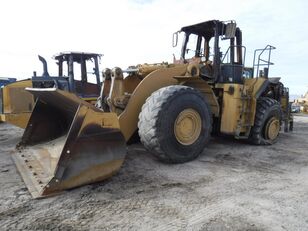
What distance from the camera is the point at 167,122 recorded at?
4.38m

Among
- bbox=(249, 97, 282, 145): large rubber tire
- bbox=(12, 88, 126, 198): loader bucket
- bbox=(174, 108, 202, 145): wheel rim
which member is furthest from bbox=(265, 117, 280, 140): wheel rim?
bbox=(12, 88, 126, 198): loader bucket

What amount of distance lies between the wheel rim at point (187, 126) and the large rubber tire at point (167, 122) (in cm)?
4

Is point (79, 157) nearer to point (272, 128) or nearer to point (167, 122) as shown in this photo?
point (167, 122)

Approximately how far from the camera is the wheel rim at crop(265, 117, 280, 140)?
645cm

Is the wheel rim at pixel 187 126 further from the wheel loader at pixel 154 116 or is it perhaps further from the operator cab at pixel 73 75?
the operator cab at pixel 73 75

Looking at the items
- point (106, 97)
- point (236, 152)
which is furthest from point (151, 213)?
point (236, 152)

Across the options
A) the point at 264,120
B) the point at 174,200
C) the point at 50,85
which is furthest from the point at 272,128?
the point at 50,85

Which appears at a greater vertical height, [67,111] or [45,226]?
[67,111]

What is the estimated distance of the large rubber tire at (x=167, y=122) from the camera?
169 inches

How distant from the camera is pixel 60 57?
31.4 feet

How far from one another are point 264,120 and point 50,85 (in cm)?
598

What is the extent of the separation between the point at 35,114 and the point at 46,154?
89cm

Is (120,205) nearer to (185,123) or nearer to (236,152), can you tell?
(185,123)

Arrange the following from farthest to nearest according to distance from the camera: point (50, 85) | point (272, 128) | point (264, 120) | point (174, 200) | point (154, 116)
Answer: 1. point (50, 85)
2. point (272, 128)
3. point (264, 120)
4. point (154, 116)
5. point (174, 200)
